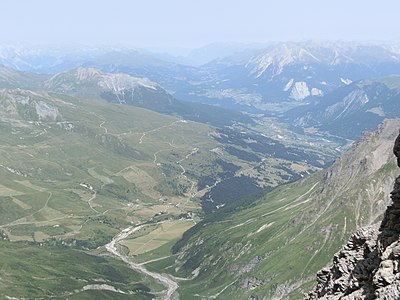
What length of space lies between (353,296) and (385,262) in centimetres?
719

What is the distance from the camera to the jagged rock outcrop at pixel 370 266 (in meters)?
42.4

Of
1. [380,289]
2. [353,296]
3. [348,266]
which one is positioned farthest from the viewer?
[348,266]

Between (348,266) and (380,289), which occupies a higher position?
(380,289)

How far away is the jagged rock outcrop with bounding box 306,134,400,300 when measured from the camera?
4238cm

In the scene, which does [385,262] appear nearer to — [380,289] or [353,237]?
[380,289]

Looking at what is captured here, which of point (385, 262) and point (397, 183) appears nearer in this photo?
point (385, 262)

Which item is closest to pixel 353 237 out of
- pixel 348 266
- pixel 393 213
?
pixel 348 266

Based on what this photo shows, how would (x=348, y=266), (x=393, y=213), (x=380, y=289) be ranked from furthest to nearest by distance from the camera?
(x=348, y=266) < (x=393, y=213) < (x=380, y=289)

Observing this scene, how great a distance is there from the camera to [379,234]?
178 feet

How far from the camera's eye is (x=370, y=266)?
171 feet

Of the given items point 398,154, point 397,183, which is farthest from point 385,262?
point 398,154

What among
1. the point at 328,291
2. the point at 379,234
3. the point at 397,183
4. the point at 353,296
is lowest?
the point at 328,291

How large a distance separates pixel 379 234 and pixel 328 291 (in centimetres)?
1025

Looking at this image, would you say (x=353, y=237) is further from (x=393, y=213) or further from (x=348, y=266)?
(x=393, y=213)
